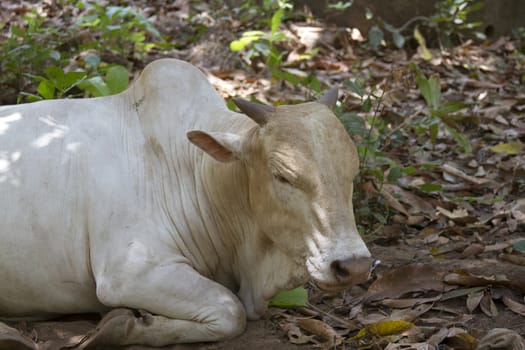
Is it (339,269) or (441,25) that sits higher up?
(339,269)

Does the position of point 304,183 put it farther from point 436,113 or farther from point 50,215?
point 436,113

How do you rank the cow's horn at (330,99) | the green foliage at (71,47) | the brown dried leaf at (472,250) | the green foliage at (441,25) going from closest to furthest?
the cow's horn at (330,99) → the brown dried leaf at (472,250) → the green foliage at (71,47) → the green foliage at (441,25)

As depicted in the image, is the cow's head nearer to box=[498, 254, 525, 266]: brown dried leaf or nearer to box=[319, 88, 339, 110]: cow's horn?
box=[319, 88, 339, 110]: cow's horn

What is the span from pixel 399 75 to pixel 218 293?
5.83 ft

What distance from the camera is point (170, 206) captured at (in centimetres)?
336

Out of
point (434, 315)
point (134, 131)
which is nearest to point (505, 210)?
point (434, 315)

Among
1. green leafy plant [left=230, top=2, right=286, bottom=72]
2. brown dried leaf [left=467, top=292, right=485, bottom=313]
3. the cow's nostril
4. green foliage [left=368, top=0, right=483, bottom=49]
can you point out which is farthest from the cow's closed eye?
green foliage [left=368, top=0, right=483, bottom=49]

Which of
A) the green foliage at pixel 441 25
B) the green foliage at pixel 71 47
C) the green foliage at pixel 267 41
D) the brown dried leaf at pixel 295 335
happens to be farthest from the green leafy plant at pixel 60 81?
the green foliage at pixel 441 25

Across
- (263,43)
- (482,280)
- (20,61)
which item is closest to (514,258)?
(482,280)

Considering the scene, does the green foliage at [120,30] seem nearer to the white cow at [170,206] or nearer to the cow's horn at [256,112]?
the white cow at [170,206]

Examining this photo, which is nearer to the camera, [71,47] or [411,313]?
[411,313]

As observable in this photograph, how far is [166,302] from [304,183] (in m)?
0.76

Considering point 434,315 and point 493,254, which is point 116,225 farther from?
point 493,254

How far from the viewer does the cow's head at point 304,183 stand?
2811 millimetres
